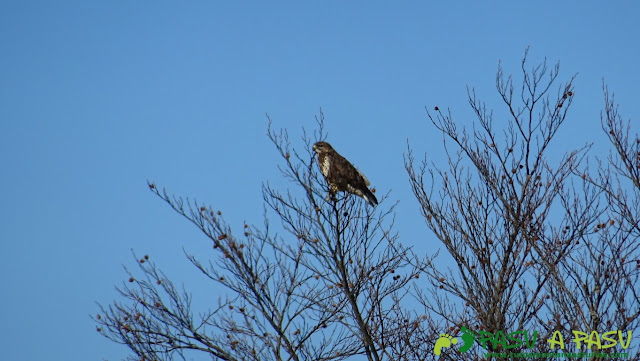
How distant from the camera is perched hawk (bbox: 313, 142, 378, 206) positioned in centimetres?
1059

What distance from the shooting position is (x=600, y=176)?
977 cm

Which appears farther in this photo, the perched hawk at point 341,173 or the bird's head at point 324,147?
the bird's head at point 324,147

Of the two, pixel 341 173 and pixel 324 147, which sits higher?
pixel 324 147

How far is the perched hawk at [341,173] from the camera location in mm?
10594

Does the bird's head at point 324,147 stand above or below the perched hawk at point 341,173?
above

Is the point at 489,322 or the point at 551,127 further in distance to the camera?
the point at 551,127

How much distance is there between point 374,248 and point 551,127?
240cm

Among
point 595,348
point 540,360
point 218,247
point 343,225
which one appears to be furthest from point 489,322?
point 218,247

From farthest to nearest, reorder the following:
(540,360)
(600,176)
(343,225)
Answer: (600,176) < (343,225) < (540,360)

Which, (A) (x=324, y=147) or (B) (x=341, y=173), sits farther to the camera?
(A) (x=324, y=147)

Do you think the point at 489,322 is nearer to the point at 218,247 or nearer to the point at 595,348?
the point at 595,348

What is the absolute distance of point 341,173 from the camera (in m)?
10.8

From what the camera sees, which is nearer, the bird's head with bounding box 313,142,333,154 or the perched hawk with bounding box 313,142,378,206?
the perched hawk with bounding box 313,142,378,206

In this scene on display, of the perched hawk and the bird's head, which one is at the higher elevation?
the bird's head
